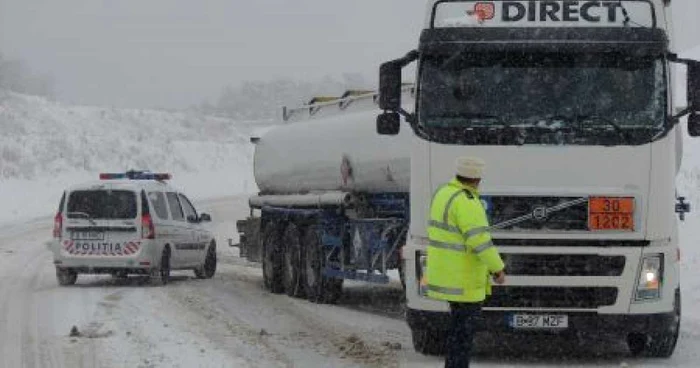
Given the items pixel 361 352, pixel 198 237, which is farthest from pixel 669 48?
pixel 198 237

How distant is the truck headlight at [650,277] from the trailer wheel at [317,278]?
261 inches

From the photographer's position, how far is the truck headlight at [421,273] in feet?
35.5

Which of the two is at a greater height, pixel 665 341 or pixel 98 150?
pixel 98 150

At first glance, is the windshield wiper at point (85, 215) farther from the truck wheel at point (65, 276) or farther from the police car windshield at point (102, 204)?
the truck wheel at point (65, 276)

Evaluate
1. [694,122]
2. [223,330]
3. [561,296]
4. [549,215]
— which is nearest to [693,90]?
[694,122]

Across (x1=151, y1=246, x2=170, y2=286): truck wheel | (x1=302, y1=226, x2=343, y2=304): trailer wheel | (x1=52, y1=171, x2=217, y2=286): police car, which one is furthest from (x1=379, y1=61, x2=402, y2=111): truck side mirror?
(x1=151, y1=246, x2=170, y2=286): truck wheel

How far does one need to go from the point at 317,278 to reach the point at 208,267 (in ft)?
17.3

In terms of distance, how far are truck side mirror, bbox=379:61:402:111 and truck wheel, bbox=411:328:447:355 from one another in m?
2.08

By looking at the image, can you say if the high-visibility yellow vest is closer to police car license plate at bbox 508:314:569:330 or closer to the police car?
police car license plate at bbox 508:314:569:330

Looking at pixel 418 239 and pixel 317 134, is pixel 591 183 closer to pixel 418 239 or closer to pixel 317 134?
pixel 418 239

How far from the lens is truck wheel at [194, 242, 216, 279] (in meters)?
21.5

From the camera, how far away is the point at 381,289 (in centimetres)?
2008

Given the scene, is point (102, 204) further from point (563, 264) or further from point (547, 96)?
point (563, 264)

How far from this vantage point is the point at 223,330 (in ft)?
43.2
